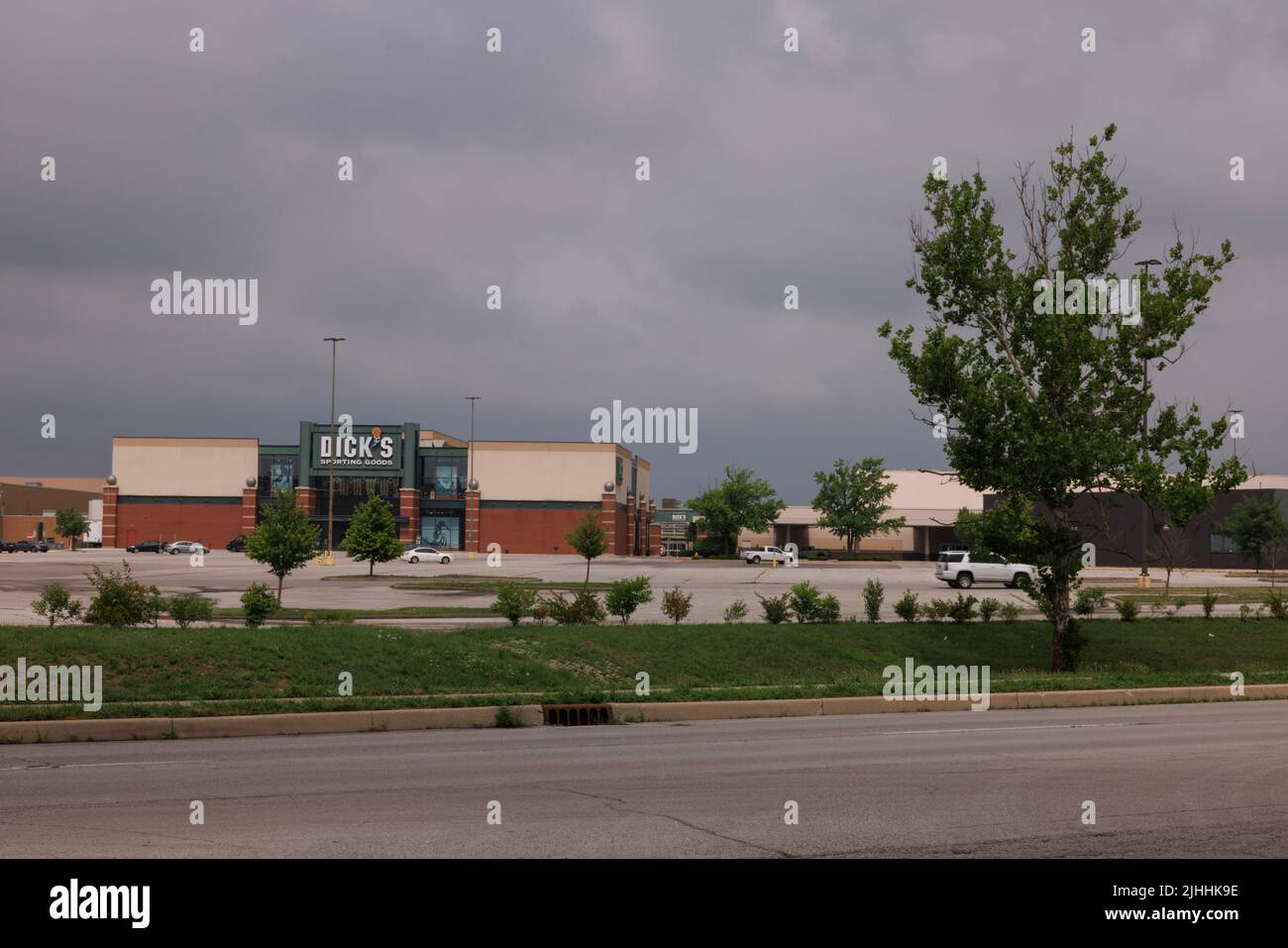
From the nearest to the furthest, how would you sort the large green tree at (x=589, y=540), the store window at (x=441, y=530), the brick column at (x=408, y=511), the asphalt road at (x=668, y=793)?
the asphalt road at (x=668, y=793), the large green tree at (x=589, y=540), the brick column at (x=408, y=511), the store window at (x=441, y=530)

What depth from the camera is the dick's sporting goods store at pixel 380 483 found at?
99.9 metres

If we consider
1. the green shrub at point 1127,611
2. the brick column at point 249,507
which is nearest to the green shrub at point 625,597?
the green shrub at point 1127,611

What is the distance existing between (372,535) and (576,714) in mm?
35869

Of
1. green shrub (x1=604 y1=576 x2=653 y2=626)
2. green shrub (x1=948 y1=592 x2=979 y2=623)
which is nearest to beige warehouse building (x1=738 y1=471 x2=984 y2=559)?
green shrub (x1=948 y1=592 x2=979 y2=623)

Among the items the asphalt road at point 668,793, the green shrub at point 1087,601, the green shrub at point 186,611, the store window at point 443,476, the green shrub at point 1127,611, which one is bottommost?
the asphalt road at point 668,793

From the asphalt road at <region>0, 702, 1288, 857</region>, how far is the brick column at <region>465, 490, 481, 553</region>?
3411 inches

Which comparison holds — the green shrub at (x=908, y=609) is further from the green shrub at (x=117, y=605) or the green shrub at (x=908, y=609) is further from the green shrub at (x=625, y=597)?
the green shrub at (x=117, y=605)

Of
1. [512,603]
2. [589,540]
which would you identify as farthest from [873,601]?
[589,540]

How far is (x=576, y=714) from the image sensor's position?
1483cm

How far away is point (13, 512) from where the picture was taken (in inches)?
4943

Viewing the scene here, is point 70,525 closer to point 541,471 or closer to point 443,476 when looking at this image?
point 443,476

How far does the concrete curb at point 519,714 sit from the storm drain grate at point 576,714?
4.4 inches

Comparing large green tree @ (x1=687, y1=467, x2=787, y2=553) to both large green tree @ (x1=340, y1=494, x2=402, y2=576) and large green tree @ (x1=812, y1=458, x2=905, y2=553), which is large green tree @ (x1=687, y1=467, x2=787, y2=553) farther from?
large green tree @ (x1=340, y1=494, x2=402, y2=576)
